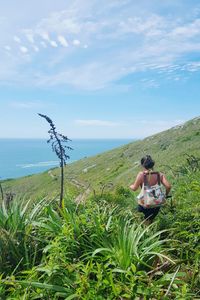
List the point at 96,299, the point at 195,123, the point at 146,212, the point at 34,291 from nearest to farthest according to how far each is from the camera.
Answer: the point at 96,299
the point at 34,291
the point at 146,212
the point at 195,123

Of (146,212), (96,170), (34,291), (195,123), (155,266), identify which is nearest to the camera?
(34,291)

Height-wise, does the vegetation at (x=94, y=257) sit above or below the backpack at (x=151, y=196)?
below

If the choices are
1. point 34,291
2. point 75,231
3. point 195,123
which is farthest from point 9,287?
point 195,123

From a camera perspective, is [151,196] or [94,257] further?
[151,196]

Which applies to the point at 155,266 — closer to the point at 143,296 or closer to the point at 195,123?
the point at 143,296

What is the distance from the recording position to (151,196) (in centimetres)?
782

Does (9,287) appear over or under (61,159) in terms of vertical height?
under

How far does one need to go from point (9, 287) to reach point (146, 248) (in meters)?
2.07

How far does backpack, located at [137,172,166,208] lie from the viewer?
25.6ft

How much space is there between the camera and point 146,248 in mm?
5637

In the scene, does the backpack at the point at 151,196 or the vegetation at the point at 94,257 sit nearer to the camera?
A: the vegetation at the point at 94,257

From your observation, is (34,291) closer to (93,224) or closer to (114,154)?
(93,224)

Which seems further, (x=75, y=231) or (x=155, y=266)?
(x=75, y=231)

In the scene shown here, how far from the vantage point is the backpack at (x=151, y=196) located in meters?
7.79
